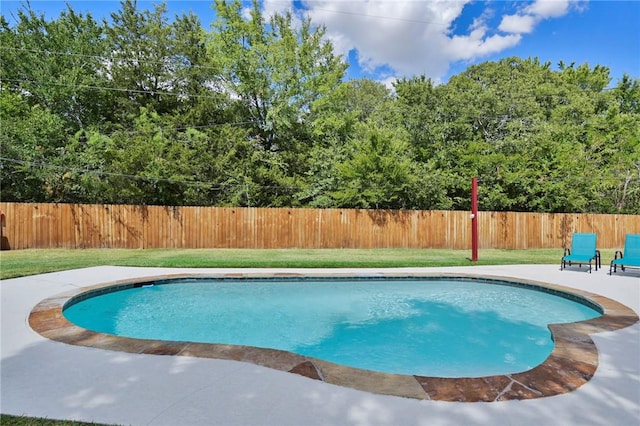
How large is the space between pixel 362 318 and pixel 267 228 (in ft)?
28.8

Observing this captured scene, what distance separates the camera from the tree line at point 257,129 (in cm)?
1488

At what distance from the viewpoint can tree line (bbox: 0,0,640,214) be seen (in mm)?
14875

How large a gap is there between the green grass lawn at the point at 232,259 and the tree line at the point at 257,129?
10.4 ft

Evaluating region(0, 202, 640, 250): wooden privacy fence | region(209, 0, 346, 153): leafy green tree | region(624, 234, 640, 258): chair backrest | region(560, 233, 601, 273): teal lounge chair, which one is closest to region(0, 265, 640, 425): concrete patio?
region(560, 233, 601, 273): teal lounge chair

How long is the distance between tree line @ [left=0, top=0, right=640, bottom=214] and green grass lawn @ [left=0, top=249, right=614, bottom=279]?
3160 mm

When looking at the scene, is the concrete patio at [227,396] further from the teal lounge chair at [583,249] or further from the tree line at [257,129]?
the tree line at [257,129]

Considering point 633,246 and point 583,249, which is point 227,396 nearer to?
point 583,249

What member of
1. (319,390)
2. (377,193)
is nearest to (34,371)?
(319,390)

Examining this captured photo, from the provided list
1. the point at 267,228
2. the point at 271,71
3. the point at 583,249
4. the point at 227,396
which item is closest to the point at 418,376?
the point at 227,396

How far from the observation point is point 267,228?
45.4 feet

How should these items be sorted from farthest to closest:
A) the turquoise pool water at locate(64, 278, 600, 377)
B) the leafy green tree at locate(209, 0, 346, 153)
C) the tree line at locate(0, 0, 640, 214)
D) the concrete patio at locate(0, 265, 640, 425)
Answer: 1. the leafy green tree at locate(209, 0, 346, 153)
2. the tree line at locate(0, 0, 640, 214)
3. the turquoise pool water at locate(64, 278, 600, 377)
4. the concrete patio at locate(0, 265, 640, 425)

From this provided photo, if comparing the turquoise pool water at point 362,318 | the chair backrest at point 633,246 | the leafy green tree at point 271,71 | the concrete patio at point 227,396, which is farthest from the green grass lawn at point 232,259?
the leafy green tree at point 271,71

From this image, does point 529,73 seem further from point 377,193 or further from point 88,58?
point 88,58

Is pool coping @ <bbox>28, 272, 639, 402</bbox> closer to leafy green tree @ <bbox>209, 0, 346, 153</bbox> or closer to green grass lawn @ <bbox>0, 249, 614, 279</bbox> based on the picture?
green grass lawn @ <bbox>0, 249, 614, 279</bbox>
